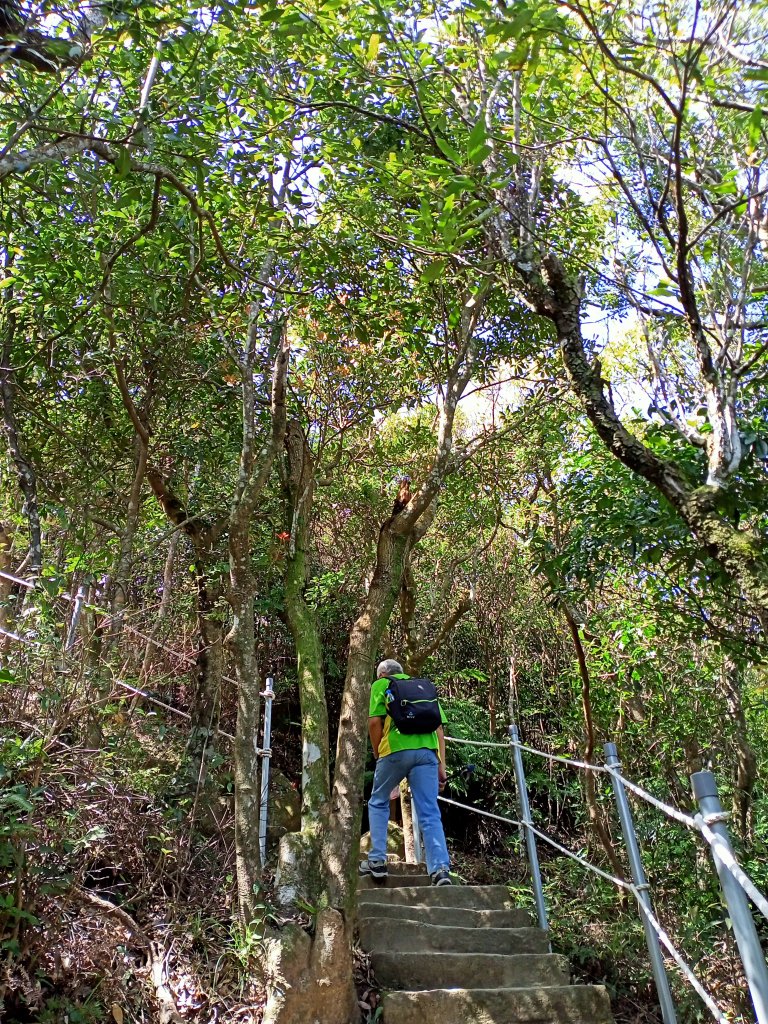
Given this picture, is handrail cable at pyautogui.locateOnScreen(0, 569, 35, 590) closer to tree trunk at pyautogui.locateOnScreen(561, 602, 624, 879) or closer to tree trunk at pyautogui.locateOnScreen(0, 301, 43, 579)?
tree trunk at pyautogui.locateOnScreen(0, 301, 43, 579)

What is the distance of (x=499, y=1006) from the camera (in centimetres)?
424

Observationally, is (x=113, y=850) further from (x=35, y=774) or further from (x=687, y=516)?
(x=687, y=516)

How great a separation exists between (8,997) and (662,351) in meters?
5.10

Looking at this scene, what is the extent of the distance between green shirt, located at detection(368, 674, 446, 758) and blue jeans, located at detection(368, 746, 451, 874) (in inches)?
1.5

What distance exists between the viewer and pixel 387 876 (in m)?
5.62

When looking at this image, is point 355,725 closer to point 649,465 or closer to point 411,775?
point 411,775

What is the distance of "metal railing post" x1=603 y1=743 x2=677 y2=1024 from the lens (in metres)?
3.55

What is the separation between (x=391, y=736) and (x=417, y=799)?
46 cm

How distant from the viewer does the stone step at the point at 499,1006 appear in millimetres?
4145

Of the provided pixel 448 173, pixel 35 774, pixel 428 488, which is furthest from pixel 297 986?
pixel 448 173

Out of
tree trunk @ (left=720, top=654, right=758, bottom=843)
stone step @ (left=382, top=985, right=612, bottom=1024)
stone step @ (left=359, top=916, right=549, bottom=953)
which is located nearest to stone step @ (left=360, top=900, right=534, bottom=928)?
stone step @ (left=359, top=916, right=549, bottom=953)

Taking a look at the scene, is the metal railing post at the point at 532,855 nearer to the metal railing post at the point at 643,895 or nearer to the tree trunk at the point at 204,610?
the metal railing post at the point at 643,895

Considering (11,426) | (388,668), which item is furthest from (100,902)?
(11,426)

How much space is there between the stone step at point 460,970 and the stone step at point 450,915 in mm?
437
